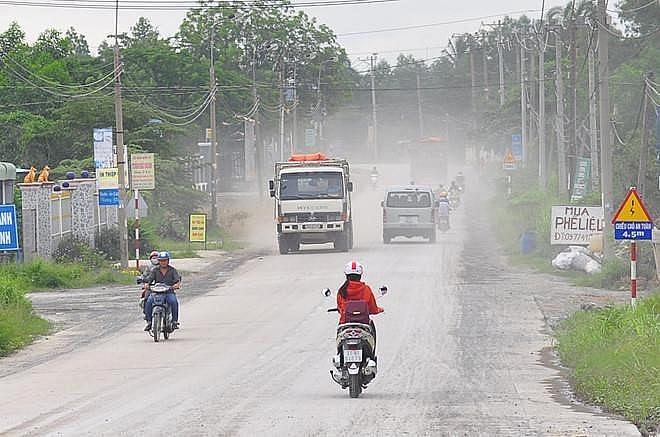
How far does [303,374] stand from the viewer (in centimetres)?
1656

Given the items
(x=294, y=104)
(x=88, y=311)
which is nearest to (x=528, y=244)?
(x=88, y=311)

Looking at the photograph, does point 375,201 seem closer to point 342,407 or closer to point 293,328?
point 293,328

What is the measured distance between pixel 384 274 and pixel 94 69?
148ft

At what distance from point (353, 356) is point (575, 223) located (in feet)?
67.7

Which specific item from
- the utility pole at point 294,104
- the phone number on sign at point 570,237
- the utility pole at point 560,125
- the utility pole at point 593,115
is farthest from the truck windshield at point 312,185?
the utility pole at point 294,104

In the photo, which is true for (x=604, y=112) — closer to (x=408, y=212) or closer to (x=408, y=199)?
(x=408, y=212)

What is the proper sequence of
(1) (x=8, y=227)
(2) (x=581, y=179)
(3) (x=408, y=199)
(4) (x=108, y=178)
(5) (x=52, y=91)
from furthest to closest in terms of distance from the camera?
(5) (x=52, y=91) → (3) (x=408, y=199) → (2) (x=581, y=179) → (4) (x=108, y=178) → (1) (x=8, y=227)

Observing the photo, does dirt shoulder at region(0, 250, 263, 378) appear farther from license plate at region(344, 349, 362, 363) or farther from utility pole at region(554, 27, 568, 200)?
utility pole at region(554, 27, 568, 200)

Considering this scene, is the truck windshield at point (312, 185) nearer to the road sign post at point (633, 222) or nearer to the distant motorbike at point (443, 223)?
the distant motorbike at point (443, 223)

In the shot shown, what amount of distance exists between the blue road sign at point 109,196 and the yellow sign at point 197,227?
390 inches

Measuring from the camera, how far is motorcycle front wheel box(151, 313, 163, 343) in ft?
69.4

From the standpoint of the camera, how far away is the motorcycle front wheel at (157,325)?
21.2 m

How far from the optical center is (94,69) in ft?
246

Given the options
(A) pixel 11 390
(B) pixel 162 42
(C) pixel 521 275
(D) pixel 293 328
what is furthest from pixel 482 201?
(A) pixel 11 390
